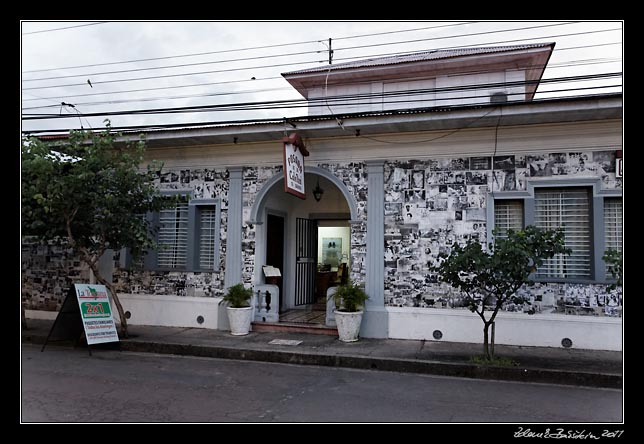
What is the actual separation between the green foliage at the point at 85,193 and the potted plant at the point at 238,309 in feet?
6.39

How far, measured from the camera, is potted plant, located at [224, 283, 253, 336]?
10312 mm

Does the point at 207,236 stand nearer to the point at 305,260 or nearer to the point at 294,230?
the point at 294,230

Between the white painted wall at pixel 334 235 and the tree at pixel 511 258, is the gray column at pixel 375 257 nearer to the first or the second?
the tree at pixel 511 258

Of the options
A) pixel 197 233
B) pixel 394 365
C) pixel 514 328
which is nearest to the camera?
pixel 394 365

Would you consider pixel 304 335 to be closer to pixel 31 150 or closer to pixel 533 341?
pixel 533 341

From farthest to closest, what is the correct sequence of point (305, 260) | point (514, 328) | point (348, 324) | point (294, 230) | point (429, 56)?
point (429, 56) < point (305, 260) < point (294, 230) < point (348, 324) < point (514, 328)

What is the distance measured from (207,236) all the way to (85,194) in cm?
288

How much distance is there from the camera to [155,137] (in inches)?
434

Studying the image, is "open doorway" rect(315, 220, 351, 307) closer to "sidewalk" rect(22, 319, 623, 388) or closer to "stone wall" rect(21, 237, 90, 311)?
"sidewalk" rect(22, 319, 623, 388)

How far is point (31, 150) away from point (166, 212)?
3160 millimetres

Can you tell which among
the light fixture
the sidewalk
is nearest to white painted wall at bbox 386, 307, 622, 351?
the sidewalk

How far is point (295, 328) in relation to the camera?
1057cm

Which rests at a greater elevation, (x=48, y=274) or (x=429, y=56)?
(x=429, y=56)

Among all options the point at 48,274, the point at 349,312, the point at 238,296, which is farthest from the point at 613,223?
the point at 48,274
